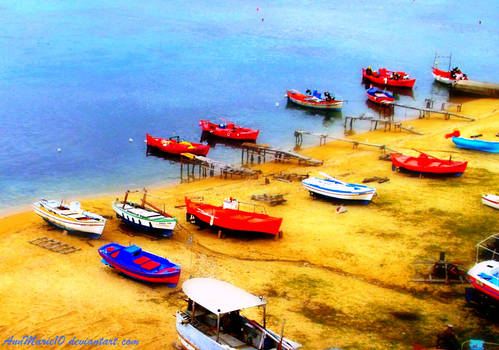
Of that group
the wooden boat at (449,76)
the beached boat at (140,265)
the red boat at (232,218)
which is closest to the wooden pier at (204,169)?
the red boat at (232,218)

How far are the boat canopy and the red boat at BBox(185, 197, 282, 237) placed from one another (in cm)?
1220

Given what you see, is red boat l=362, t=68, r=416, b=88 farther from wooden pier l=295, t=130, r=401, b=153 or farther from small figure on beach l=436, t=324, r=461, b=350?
small figure on beach l=436, t=324, r=461, b=350

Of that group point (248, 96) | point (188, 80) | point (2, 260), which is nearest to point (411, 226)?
point (2, 260)

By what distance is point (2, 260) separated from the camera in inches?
1195

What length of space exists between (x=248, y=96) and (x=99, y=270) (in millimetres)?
48246

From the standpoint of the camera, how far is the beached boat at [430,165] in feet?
136

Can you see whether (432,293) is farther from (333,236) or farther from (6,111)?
(6,111)

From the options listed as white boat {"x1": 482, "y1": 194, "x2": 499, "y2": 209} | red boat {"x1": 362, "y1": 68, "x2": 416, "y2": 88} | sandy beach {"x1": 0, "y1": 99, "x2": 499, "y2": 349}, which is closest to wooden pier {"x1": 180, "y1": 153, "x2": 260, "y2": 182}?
sandy beach {"x1": 0, "y1": 99, "x2": 499, "y2": 349}

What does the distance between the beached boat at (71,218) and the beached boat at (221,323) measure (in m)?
13.2

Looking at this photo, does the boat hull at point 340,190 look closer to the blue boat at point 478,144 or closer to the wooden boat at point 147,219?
the wooden boat at point 147,219

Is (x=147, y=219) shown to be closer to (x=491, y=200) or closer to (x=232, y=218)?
(x=232, y=218)

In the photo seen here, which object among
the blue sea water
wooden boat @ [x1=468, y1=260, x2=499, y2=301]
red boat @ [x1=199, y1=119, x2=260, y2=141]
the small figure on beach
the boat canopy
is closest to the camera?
the boat canopy

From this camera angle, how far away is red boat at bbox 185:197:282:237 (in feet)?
108

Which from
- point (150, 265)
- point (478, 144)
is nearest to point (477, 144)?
point (478, 144)
